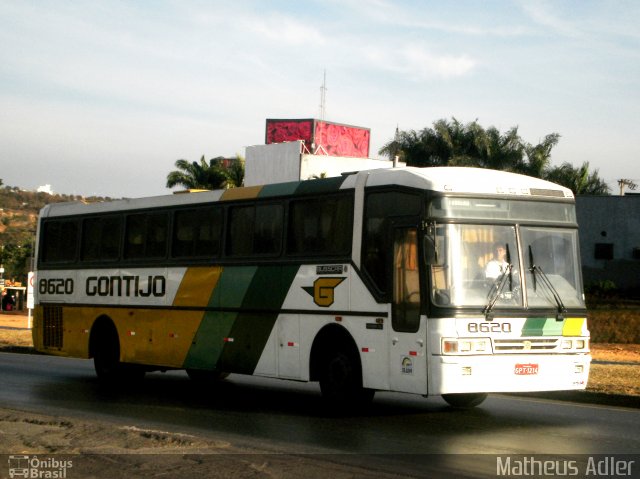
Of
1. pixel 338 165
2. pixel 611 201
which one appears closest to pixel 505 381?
pixel 611 201

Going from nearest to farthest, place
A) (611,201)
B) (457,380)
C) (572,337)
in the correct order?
(457,380), (572,337), (611,201)

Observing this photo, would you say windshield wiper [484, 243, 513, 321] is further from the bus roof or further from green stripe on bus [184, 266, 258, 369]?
green stripe on bus [184, 266, 258, 369]

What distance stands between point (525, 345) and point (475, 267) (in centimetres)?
117

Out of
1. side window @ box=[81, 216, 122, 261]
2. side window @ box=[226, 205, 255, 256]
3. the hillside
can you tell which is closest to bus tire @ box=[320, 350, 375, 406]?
side window @ box=[226, 205, 255, 256]

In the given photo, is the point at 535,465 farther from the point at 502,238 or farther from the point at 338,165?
the point at 338,165

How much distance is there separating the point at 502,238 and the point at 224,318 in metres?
5.27

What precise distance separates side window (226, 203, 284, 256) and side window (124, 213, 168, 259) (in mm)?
2084

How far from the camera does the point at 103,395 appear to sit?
18016 mm

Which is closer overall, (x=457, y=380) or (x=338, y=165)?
(x=457, y=380)

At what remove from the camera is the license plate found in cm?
1380

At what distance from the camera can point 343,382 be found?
1498cm

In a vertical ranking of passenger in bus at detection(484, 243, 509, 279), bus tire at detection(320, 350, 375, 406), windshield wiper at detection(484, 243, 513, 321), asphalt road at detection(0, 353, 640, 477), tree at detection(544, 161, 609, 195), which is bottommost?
asphalt road at detection(0, 353, 640, 477)

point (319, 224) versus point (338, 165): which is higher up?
point (338, 165)

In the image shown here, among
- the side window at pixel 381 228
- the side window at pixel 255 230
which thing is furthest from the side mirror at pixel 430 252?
the side window at pixel 255 230
